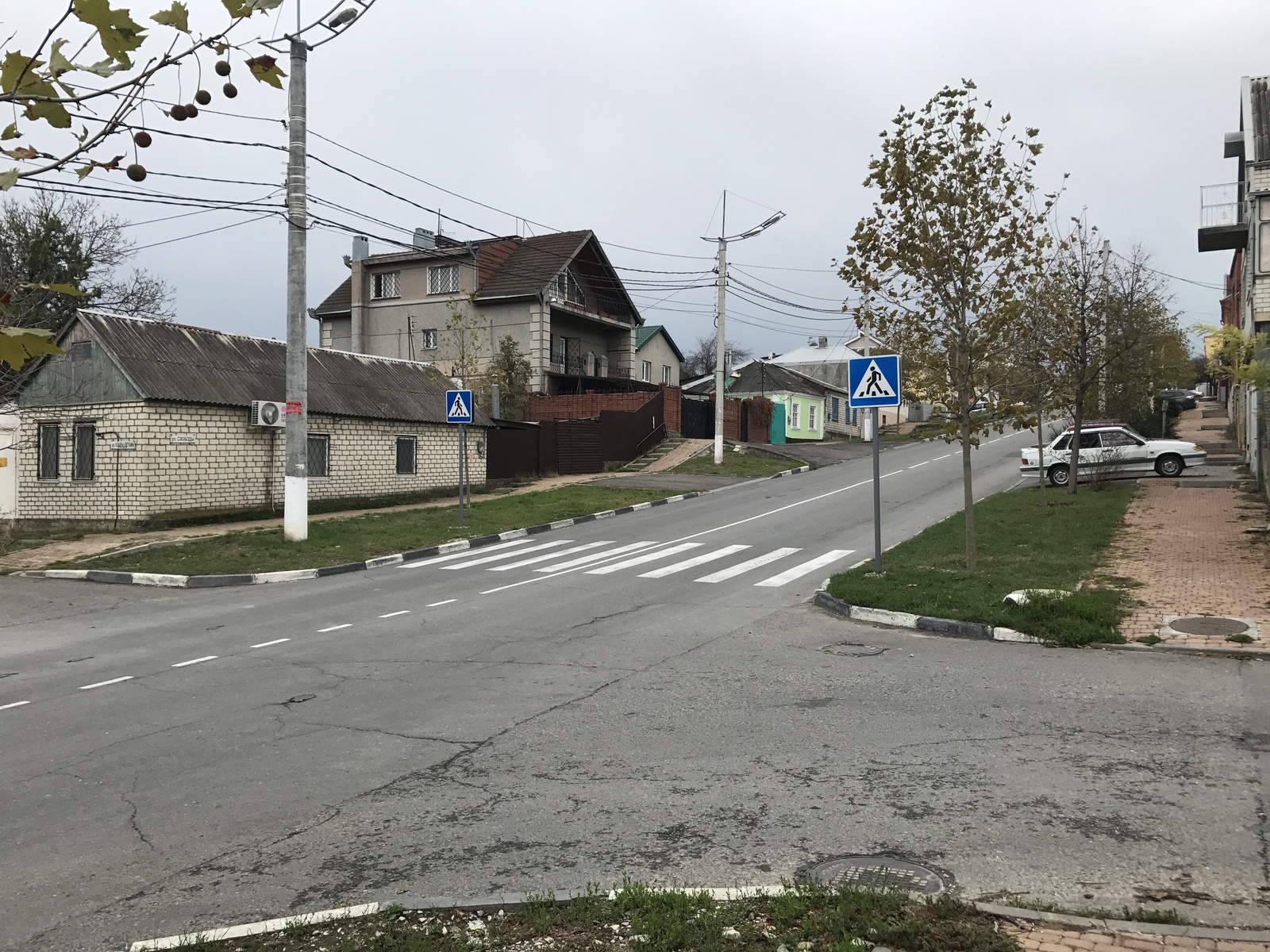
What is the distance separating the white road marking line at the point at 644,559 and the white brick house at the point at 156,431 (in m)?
9.73

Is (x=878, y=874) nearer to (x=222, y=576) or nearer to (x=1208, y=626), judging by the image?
(x=1208, y=626)

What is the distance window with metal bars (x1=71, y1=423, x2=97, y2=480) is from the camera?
2119 cm

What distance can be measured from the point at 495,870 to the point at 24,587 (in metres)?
13.6

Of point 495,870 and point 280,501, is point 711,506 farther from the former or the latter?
point 495,870

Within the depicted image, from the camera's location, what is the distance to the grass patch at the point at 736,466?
34344 millimetres

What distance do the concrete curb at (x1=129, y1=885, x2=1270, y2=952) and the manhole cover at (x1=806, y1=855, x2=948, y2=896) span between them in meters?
0.27

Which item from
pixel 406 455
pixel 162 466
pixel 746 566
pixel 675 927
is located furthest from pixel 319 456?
pixel 675 927

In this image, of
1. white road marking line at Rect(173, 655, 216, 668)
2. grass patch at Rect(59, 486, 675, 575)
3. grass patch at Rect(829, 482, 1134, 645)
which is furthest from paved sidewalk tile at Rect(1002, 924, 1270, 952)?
grass patch at Rect(59, 486, 675, 575)

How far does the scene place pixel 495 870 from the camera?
4.54 metres

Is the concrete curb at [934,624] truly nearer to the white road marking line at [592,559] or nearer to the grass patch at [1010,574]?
the grass patch at [1010,574]

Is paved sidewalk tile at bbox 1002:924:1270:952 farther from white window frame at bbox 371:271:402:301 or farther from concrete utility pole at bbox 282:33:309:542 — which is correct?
white window frame at bbox 371:271:402:301

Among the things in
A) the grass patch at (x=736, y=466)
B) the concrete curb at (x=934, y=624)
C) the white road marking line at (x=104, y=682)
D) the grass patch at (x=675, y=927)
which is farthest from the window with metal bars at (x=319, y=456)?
the grass patch at (x=675, y=927)

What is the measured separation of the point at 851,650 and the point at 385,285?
1608 inches

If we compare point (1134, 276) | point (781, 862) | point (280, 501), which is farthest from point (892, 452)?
point (781, 862)
